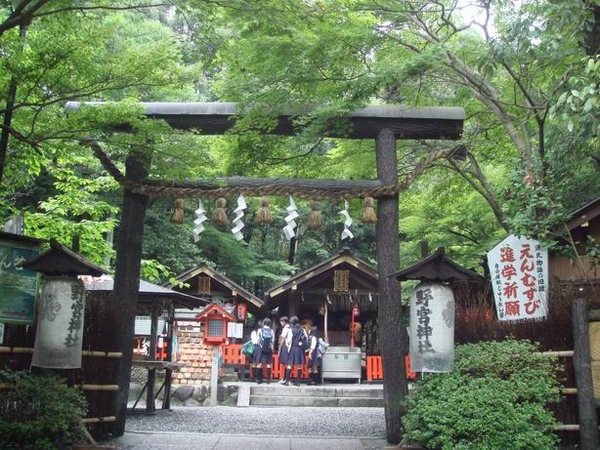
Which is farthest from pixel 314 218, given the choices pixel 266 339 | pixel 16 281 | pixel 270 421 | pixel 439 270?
pixel 266 339

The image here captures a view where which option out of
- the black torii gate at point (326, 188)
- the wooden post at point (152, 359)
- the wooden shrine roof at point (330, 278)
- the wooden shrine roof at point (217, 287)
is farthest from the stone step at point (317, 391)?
the black torii gate at point (326, 188)

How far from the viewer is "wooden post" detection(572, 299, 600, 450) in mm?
7684

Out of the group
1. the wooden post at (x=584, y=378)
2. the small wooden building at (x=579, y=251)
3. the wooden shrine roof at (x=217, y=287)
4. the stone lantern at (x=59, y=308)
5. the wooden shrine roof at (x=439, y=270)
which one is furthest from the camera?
the wooden shrine roof at (x=217, y=287)

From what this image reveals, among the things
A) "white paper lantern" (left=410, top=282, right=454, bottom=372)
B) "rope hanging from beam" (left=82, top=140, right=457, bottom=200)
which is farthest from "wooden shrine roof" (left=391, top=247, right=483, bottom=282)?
"rope hanging from beam" (left=82, top=140, right=457, bottom=200)

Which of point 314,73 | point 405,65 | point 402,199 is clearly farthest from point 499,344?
point 402,199

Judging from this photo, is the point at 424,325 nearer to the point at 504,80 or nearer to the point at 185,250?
the point at 504,80

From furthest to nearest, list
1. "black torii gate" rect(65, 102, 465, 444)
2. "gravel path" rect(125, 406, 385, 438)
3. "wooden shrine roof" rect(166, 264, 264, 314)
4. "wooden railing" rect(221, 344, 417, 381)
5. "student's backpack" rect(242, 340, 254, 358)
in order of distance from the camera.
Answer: "wooden shrine roof" rect(166, 264, 264, 314), "wooden railing" rect(221, 344, 417, 381), "student's backpack" rect(242, 340, 254, 358), "gravel path" rect(125, 406, 385, 438), "black torii gate" rect(65, 102, 465, 444)

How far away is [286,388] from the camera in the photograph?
60.6 feet

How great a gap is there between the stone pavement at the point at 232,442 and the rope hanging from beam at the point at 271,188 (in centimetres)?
388

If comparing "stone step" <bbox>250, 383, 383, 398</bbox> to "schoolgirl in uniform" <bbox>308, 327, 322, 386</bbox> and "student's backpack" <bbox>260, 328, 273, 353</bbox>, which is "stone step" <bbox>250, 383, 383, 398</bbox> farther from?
"student's backpack" <bbox>260, 328, 273, 353</bbox>

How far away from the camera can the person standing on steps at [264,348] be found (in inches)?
779

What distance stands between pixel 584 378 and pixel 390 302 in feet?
9.99

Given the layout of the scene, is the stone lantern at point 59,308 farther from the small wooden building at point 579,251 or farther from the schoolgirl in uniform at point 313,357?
the schoolgirl in uniform at point 313,357

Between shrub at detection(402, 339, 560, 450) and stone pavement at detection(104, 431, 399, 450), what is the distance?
108 centimetres
